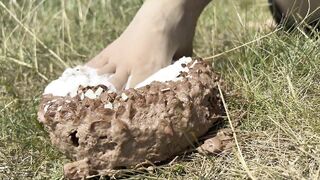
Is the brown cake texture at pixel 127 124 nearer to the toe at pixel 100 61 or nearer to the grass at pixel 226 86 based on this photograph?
the grass at pixel 226 86

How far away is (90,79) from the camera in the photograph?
1212mm

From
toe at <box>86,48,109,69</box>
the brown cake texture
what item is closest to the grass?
the brown cake texture

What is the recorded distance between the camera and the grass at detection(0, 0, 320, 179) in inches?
39.4

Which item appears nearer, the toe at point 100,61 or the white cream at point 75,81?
the white cream at point 75,81

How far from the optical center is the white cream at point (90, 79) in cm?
113

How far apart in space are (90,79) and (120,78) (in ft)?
0.21

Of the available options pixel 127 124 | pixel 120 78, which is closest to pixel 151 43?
pixel 120 78

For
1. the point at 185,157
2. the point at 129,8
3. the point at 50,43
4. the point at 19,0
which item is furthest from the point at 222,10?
the point at 185,157

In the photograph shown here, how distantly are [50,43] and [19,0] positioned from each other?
30cm

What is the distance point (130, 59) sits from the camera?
1.25 m

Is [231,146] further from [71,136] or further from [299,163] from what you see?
[71,136]

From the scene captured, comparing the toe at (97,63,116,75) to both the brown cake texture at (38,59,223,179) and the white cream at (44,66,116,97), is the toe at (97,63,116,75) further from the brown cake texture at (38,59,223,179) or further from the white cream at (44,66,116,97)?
the brown cake texture at (38,59,223,179)

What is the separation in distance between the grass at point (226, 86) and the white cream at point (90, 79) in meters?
0.10

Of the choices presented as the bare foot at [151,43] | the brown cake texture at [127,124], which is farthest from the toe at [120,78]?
the brown cake texture at [127,124]
